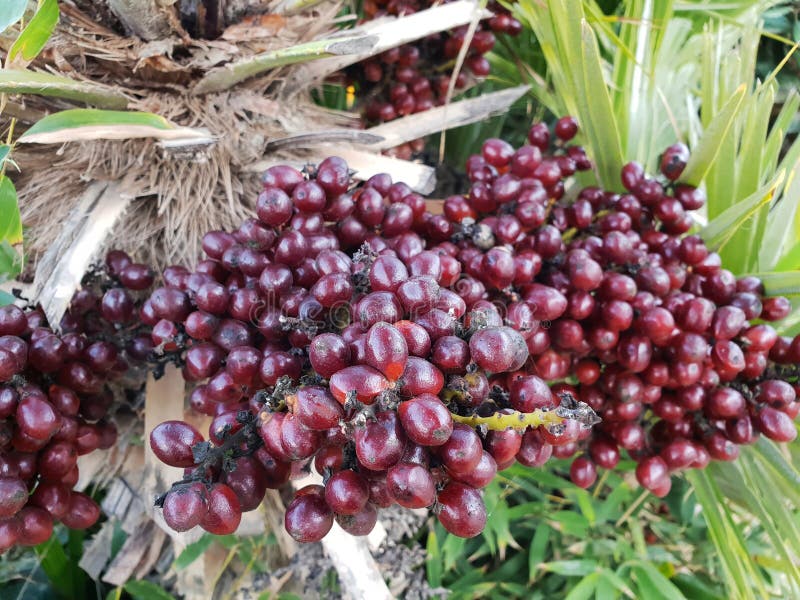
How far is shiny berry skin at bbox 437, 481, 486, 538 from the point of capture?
15.5 inches

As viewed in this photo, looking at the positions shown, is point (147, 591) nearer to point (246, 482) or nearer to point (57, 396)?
point (57, 396)

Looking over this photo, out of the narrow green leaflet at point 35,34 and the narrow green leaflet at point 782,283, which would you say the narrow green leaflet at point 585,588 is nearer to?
the narrow green leaflet at point 782,283

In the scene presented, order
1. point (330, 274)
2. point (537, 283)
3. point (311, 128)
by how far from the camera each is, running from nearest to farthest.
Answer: point (330, 274), point (537, 283), point (311, 128)

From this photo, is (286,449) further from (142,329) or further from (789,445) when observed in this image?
(789,445)

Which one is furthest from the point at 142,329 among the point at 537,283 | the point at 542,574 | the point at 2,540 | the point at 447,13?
the point at 542,574

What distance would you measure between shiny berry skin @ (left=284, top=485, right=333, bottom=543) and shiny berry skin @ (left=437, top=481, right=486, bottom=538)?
0.29 feet

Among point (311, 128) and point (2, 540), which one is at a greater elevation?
point (311, 128)

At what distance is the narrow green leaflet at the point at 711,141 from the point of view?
1.97ft

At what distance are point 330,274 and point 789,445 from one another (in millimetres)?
618

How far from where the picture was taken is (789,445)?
688mm

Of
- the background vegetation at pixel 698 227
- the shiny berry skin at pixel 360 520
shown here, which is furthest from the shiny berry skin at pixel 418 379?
the background vegetation at pixel 698 227

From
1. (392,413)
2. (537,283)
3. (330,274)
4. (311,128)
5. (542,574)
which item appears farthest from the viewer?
(542,574)

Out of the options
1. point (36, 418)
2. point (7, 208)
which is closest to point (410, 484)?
point (36, 418)

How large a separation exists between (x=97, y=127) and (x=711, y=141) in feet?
2.24
